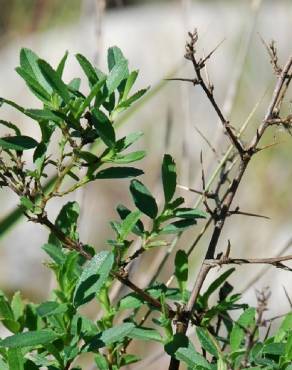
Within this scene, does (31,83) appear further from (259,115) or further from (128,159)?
(259,115)

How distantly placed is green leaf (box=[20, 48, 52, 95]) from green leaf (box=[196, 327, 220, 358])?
0.23 m

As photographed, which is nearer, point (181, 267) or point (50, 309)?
point (50, 309)

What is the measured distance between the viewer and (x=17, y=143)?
602 millimetres

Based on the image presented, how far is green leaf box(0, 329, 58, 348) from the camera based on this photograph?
0.54 meters

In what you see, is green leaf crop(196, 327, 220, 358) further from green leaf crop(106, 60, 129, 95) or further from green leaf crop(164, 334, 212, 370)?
green leaf crop(106, 60, 129, 95)

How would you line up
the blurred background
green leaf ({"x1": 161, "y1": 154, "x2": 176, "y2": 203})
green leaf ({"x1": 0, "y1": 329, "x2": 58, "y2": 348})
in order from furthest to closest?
the blurred background, green leaf ({"x1": 161, "y1": 154, "x2": 176, "y2": 203}), green leaf ({"x1": 0, "y1": 329, "x2": 58, "y2": 348})

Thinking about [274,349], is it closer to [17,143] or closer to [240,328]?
[240,328]

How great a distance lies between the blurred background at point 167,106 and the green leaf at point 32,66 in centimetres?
111

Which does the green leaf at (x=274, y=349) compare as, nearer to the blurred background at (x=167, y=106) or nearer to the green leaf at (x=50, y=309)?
the green leaf at (x=50, y=309)

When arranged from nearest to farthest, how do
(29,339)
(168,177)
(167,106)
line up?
(29,339), (168,177), (167,106)

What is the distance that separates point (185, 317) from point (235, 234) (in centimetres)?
194

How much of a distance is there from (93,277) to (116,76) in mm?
159

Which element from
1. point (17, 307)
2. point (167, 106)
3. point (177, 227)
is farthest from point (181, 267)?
point (167, 106)

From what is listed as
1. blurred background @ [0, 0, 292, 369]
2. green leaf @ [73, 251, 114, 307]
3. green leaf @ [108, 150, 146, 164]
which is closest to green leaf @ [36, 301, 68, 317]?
green leaf @ [73, 251, 114, 307]
